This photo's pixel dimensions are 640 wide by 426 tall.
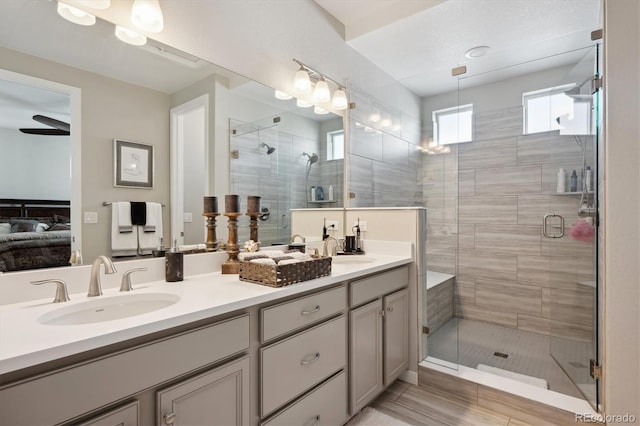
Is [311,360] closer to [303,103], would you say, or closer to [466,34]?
[303,103]

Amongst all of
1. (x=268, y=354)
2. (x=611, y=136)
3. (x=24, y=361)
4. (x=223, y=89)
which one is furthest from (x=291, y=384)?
(x=611, y=136)

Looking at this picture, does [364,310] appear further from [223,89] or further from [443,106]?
[443,106]

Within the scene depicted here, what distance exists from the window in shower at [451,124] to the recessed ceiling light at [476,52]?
46cm

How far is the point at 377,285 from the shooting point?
1.97 meters

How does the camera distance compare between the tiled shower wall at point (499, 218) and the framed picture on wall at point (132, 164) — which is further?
the tiled shower wall at point (499, 218)

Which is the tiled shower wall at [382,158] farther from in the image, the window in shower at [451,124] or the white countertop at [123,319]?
the white countertop at [123,319]

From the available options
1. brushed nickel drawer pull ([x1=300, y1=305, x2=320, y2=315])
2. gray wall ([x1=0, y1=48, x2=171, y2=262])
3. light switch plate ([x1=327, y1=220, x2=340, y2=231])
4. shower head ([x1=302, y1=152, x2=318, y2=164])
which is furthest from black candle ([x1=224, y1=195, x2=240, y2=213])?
light switch plate ([x1=327, y1=220, x2=340, y2=231])

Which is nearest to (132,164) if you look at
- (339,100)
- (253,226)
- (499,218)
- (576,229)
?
(253,226)

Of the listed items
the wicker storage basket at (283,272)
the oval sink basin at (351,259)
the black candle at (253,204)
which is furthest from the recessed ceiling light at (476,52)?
the wicker storage basket at (283,272)

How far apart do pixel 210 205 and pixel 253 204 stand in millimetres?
279

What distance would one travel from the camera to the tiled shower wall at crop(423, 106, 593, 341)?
9.52 ft

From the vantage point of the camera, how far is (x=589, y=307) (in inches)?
77.2

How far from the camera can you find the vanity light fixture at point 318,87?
230cm

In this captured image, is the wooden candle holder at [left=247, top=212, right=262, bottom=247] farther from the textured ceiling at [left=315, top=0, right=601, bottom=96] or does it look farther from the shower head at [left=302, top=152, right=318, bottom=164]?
the textured ceiling at [left=315, top=0, right=601, bottom=96]
